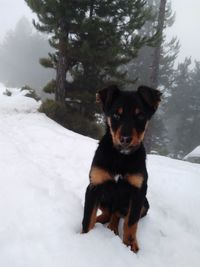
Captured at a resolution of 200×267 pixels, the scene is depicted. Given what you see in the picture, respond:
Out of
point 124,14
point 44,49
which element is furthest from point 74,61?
point 44,49

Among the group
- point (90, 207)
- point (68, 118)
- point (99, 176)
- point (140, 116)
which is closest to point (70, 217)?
point (90, 207)

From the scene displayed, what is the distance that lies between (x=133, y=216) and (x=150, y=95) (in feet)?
4.83

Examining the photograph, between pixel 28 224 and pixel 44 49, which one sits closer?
pixel 28 224

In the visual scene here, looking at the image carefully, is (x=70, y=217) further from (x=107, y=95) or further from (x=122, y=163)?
(x=107, y=95)

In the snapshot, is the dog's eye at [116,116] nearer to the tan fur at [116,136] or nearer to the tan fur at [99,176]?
the tan fur at [116,136]

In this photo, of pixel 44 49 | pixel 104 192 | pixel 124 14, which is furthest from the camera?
pixel 44 49

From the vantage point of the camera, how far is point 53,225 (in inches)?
143

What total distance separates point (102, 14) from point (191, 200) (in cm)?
979

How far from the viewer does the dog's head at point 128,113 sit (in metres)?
3.43

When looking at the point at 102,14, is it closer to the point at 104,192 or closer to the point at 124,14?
the point at 124,14

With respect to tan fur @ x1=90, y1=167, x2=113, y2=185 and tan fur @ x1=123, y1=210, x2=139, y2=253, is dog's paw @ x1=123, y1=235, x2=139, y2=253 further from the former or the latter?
tan fur @ x1=90, y1=167, x2=113, y2=185

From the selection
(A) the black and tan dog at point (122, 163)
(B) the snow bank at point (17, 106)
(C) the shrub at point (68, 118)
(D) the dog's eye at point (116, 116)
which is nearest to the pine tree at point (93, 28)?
(C) the shrub at point (68, 118)

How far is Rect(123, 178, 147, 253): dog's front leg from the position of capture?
3637 millimetres

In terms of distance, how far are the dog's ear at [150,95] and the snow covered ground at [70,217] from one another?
1.67m
